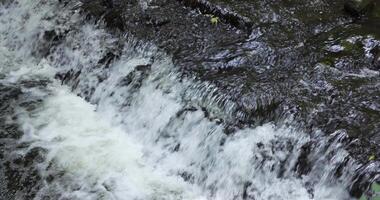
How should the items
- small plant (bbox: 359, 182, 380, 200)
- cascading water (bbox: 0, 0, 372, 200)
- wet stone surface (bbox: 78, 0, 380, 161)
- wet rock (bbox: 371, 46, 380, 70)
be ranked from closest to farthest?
small plant (bbox: 359, 182, 380, 200) < cascading water (bbox: 0, 0, 372, 200) < wet stone surface (bbox: 78, 0, 380, 161) < wet rock (bbox: 371, 46, 380, 70)

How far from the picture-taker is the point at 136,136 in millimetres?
5773

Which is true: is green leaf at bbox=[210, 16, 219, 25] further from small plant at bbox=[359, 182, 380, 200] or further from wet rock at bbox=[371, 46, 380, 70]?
small plant at bbox=[359, 182, 380, 200]

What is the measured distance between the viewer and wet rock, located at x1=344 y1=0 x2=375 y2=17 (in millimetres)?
6398

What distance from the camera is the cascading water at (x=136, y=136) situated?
4770 mm

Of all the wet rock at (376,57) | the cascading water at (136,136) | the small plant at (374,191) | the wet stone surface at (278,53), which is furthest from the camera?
the wet rock at (376,57)

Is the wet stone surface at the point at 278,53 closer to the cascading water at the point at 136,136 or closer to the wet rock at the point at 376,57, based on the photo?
the wet rock at the point at 376,57

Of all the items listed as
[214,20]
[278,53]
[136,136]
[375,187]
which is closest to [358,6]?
[278,53]

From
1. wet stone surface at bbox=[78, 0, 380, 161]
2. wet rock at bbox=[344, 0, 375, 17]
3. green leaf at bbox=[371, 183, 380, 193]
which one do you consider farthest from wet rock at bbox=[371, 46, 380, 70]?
green leaf at bbox=[371, 183, 380, 193]

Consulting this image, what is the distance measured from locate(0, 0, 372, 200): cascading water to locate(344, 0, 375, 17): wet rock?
2373 millimetres

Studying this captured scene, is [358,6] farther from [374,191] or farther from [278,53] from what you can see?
[374,191]

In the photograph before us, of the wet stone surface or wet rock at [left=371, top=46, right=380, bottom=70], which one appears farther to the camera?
wet rock at [left=371, top=46, right=380, bottom=70]

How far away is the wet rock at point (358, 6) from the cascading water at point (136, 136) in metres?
2.37

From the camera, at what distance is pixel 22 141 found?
5.60 metres

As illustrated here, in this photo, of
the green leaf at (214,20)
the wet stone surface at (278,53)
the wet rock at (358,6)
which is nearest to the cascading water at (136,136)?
the wet stone surface at (278,53)
